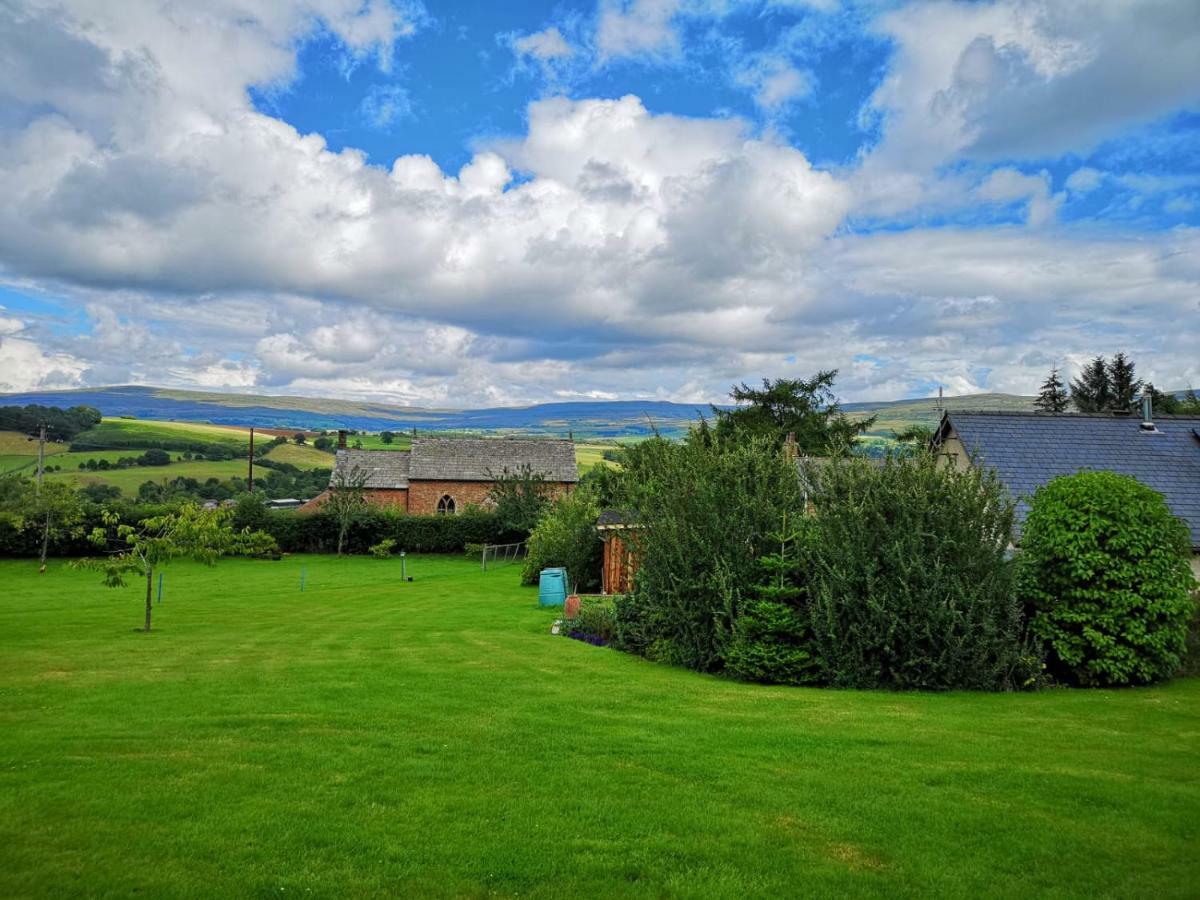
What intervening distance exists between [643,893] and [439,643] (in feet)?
Result: 41.4

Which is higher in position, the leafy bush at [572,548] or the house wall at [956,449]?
the house wall at [956,449]

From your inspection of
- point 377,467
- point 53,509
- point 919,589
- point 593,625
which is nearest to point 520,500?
point 377,467

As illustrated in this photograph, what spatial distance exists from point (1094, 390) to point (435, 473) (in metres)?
52.9

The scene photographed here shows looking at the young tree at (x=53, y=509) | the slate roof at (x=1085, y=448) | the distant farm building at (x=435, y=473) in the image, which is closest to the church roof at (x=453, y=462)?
the distant farm building at (x=435, y=473)

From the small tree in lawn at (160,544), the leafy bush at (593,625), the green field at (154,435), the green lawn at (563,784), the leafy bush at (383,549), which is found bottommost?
the leafy bush at (383,549)

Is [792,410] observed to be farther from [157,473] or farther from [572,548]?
[157,473]

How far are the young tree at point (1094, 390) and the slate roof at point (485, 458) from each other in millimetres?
41440

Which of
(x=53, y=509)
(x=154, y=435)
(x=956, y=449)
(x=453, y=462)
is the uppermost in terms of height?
(x=154, y=435)

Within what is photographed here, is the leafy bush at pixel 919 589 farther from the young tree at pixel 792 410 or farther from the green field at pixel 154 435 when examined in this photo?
the green field at pixel 154 435

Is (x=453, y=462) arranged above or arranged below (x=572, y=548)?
above

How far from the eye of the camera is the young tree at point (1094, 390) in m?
63.5

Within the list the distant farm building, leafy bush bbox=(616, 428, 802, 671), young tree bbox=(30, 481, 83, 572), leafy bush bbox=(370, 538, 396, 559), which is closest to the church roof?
the distant farm building

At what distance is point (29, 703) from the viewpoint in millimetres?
10430

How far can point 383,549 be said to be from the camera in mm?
46781
